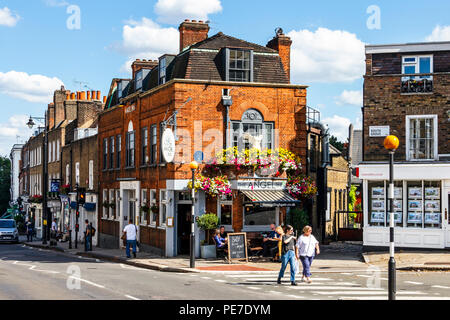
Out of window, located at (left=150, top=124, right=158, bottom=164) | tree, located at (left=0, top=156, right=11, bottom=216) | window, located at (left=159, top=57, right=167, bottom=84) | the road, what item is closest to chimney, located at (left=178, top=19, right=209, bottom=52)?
window, located at (left=159, top=57, right=167, bottom=84)

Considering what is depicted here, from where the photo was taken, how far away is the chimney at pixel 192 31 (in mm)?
30672

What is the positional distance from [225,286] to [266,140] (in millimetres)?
10989

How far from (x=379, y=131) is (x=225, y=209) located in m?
7.36

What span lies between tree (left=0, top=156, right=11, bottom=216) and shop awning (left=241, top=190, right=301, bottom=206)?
82229 mm

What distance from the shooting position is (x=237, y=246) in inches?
940

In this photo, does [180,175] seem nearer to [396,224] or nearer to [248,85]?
[248,85]

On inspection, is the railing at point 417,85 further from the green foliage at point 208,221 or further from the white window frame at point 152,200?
the white window frame at point 152,200

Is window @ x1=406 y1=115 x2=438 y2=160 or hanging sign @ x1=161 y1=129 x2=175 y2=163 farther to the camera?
window @ x1=406 y1=115 x2=438 y2=160

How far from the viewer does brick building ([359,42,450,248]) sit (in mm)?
24594

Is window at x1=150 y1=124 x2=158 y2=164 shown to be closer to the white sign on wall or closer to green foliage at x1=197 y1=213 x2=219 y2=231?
green foliage at x1=197 y1=213 x2=219 y2=231

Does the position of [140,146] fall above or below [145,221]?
above

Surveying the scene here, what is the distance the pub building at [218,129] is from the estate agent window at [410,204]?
357 centimetres

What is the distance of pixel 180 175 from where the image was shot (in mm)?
26281
